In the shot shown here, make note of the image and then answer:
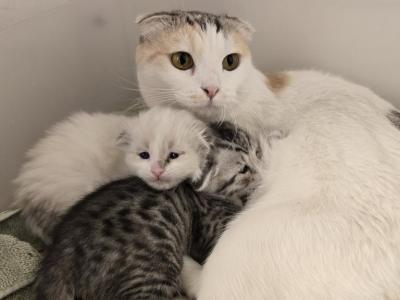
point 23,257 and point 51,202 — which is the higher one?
point 51,202

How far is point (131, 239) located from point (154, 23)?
2.41 ft

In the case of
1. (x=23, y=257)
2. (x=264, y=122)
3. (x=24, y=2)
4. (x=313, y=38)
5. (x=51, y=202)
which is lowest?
(x=23, y=257)

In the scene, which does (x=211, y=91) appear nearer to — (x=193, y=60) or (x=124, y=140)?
(x=193, y=60)

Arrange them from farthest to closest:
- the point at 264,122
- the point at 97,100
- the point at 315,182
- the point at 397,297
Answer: the point at 97,100 → the point at 264,122 → the point at 315,182 → the point at 397,297

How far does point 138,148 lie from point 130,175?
0.10 m

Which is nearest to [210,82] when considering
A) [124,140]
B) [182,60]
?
[182,60]

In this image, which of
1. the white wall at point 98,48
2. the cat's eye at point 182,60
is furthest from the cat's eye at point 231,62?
the white wall at point 98,48

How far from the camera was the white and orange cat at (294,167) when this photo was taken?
3.91ft

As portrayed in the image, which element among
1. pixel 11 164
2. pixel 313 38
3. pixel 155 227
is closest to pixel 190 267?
pixel 155 227

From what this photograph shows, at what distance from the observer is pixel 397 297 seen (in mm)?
1167

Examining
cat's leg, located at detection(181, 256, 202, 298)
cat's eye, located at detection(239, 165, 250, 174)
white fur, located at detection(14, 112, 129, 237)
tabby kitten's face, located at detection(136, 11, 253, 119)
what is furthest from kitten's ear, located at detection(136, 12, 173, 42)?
cat's leg, located at detection(181, 256, 202, 298)

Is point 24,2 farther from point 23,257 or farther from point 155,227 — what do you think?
point 155,227

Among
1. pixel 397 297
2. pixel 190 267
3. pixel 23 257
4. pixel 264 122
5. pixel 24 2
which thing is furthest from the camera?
pixel 24 2

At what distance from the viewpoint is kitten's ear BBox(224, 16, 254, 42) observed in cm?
168
